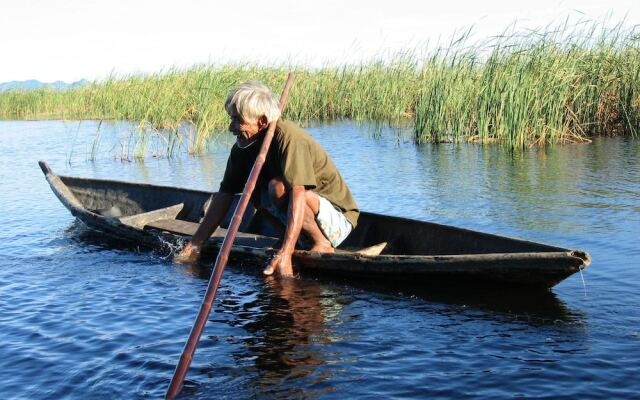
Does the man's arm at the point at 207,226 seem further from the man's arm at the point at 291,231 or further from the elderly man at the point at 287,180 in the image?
the man's arm at the point at 291,231

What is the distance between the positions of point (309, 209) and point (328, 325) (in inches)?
37.1

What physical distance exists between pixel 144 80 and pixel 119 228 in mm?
14333

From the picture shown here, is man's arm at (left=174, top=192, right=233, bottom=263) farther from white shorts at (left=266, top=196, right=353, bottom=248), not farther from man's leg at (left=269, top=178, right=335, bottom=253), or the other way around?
man's leg at (left=269, top=178, right=335, bottom=253)

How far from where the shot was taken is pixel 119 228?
695cm

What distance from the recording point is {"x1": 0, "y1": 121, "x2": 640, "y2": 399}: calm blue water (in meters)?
3.67

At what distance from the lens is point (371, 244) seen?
5.96m

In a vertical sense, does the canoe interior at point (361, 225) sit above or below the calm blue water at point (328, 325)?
above

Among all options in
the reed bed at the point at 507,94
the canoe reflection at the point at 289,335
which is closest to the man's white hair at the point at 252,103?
the canoe reflection at the point at 289,335

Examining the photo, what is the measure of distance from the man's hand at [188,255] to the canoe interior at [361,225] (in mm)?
871

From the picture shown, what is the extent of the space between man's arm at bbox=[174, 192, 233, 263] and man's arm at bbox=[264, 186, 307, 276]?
0.79m

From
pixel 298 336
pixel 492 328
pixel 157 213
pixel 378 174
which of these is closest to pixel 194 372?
pixel 298 336

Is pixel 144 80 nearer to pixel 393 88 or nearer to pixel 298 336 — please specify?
pixel 393 88

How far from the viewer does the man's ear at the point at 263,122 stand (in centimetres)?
504

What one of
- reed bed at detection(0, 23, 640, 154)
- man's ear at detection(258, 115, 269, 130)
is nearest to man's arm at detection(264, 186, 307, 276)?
man's ear at detection(258, 115, 269, 130)
